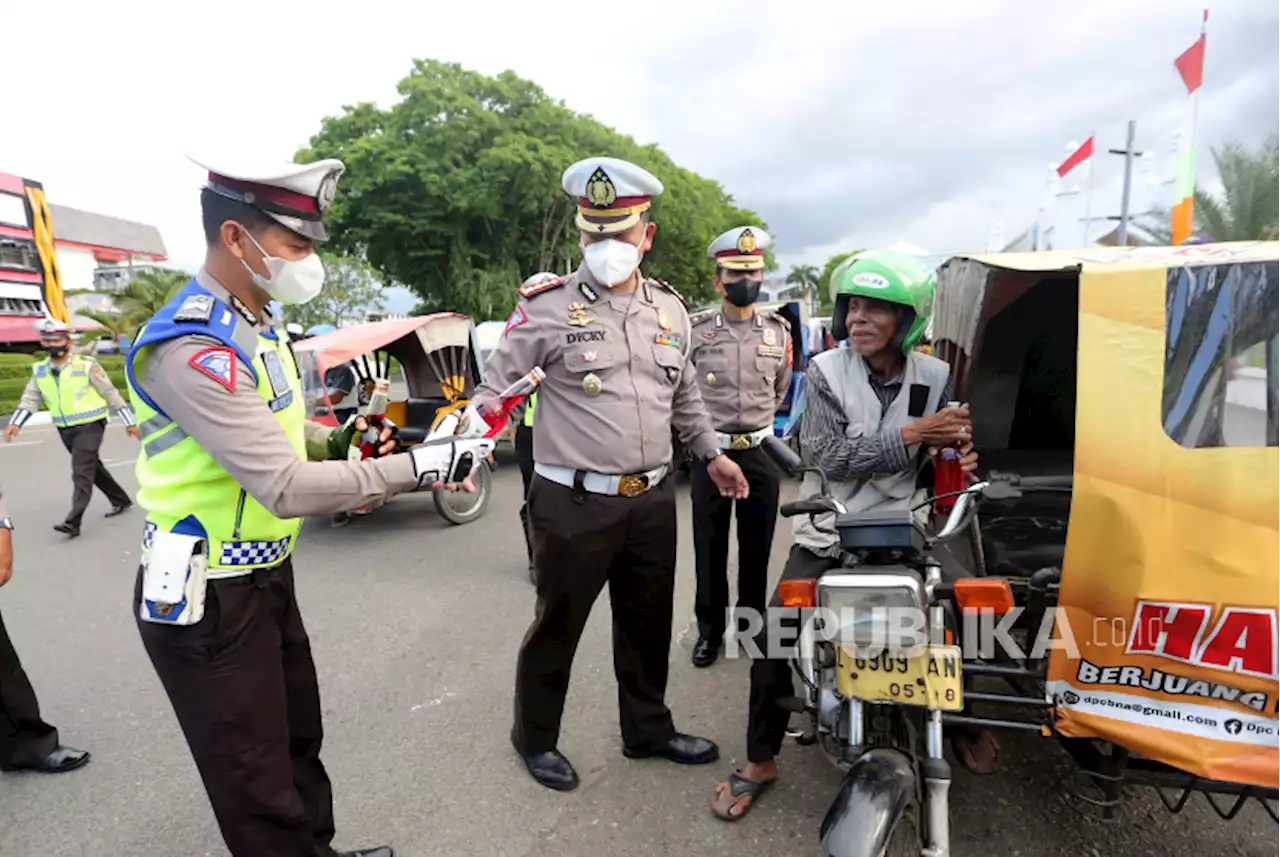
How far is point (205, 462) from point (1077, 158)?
14.5 metres

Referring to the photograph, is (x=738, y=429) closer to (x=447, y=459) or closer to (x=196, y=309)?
(x=447, y=459)

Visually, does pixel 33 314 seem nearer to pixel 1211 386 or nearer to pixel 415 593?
pixel 415 593

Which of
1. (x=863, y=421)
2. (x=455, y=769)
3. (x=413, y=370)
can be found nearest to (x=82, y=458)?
(x=413, y=370)

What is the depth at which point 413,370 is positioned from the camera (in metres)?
8.52

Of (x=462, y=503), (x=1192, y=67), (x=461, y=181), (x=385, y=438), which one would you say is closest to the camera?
(x=385, y=438)

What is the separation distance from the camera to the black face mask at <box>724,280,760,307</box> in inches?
142

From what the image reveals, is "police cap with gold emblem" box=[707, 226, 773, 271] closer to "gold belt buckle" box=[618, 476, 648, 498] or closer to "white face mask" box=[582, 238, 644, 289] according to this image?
"white face mask" box=[582, 238, 644, 289]

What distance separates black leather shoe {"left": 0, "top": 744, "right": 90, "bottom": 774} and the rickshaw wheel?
3.30 metres

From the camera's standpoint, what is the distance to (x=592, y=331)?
2473 mm

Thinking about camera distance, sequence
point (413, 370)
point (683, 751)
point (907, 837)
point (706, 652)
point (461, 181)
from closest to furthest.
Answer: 1. point (907, 837)
2. point (683, 751)
3. point (706, 652)
4. point (413, 370)
5. point (461, 181)

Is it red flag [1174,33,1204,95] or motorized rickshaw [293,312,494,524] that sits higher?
red flag [1174,33,1204,95]

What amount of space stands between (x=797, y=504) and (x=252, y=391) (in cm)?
143

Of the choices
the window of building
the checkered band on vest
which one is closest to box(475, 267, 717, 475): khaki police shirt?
the checkered band on vest

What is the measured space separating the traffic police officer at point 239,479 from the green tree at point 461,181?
18.3 metres
